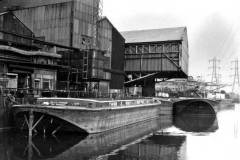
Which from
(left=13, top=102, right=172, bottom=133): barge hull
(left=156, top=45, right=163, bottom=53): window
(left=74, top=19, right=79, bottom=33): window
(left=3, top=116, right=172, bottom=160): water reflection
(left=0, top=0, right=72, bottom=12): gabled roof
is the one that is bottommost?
(left=3, top=116, right=172, bottom=160): water reflection

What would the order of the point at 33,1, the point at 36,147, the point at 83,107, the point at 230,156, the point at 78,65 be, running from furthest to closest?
the point at 33,1 → the point at 78,65 → the point at 83,107 → the point at 230,156 → the point at 36,147

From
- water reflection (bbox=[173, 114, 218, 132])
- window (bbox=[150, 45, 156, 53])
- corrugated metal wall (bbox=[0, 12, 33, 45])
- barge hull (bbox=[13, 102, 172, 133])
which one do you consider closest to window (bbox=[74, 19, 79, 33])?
corrugated metal wall (bbox=[0, 12, 33, 45])

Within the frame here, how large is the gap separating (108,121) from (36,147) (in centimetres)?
1140

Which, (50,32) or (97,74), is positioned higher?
(50,32)

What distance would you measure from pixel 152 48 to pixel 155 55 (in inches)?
76.9

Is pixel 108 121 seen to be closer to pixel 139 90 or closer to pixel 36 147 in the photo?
pixel 36 147

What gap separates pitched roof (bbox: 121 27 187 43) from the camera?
73.1m

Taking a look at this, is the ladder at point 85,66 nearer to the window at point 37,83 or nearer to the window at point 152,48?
the window at point 37,83

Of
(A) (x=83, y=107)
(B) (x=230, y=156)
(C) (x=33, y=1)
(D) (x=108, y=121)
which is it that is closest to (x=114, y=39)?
(C) (x=33, y=1)

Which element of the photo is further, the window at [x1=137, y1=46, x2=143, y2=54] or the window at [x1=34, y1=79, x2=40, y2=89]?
the window at [x1=137, y1=46, x2=143, y2=54]

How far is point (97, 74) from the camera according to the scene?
180ft

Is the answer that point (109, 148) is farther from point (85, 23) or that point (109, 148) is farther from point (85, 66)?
point (85, 23)

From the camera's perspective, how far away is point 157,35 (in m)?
76.5

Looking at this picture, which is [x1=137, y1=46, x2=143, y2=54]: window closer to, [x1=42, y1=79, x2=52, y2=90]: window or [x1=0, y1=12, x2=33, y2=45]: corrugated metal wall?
[x1=0, y1=12, x2=33, y2=45]: corrugated metal wall
